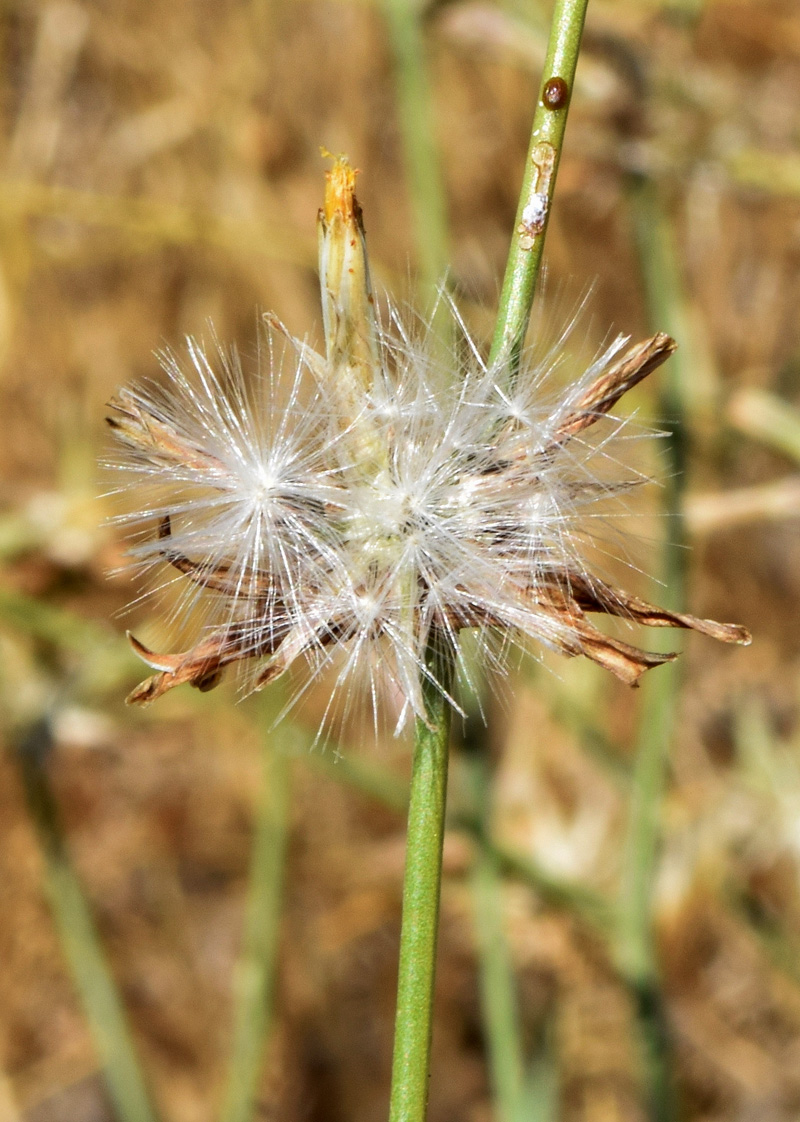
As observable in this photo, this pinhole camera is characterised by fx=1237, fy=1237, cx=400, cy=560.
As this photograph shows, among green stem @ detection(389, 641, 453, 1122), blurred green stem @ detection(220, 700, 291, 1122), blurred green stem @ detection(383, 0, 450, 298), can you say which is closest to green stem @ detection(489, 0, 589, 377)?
green stem @ detection(389, 641, 453, 1122)

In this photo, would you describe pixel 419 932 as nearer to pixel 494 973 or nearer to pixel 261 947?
pixel 494 973

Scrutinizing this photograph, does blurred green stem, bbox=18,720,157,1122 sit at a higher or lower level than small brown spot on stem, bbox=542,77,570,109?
lower

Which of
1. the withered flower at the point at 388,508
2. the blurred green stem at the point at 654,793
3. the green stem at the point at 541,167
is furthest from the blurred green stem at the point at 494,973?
the green stem at the point at 541,167

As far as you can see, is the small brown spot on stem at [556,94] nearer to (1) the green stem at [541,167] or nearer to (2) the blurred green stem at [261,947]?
(1) the green stem at [541,167]

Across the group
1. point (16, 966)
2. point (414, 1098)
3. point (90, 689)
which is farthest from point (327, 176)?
point (16, 966)

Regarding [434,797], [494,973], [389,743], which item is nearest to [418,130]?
[494,973]

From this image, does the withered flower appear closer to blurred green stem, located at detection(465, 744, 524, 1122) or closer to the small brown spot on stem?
the small brown spot on stem
